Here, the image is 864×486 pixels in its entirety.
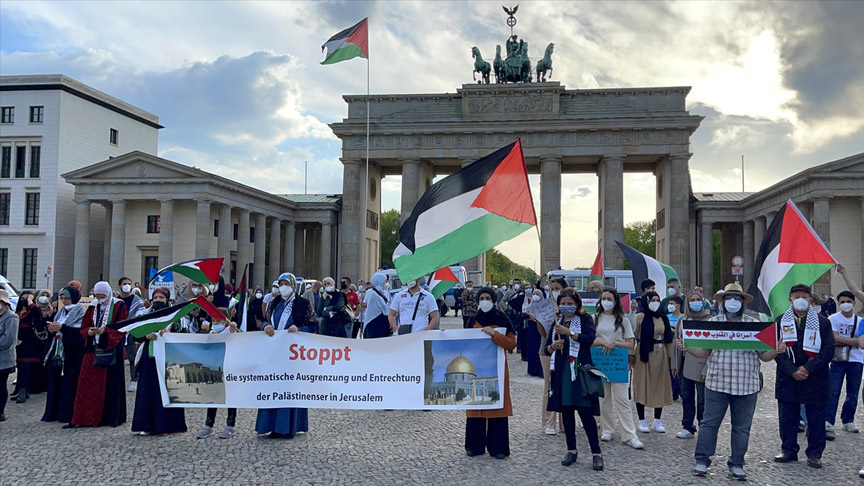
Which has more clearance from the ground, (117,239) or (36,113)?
(36,113)

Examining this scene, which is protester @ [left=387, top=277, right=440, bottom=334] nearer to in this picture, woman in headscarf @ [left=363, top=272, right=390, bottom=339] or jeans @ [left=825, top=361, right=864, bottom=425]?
woman in headscarf @ [left=363, top=272, right=390, bottom=339]

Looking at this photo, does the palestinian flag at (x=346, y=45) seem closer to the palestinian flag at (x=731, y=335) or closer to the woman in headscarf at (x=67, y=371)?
the woman in headscarf at (x=67, y=371)

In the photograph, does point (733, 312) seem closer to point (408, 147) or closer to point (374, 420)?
point (374, 420)

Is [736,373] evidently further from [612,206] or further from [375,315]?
[612,206]

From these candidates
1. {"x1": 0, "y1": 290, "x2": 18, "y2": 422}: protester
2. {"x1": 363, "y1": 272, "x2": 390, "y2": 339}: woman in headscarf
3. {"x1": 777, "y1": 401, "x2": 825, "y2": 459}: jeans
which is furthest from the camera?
{"x1": 363, "y1": 272, "x2": 390, "y2": 339}: woman in headscarf

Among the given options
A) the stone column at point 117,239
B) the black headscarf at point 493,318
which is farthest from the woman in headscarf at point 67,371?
the stone column at point 117,239

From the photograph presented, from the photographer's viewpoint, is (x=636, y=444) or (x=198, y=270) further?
(x=198, y=270)

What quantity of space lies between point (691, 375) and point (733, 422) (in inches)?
71.9

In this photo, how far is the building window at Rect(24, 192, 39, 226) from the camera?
176ft

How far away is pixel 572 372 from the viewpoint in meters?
7.87

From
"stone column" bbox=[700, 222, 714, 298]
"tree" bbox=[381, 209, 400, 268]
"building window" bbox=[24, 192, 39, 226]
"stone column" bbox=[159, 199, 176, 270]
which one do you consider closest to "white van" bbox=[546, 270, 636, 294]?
"stone column" bbox=[700, 222, 714, 298]

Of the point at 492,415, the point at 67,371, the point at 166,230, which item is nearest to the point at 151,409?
the point at 67,371

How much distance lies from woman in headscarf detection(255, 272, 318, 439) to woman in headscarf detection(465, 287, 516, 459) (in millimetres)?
2530

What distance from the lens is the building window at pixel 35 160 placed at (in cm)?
5384
